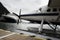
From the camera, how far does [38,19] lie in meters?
18.6

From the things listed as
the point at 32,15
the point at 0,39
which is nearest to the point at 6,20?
the point at 32,15

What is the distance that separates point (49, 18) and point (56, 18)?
118 centimetres

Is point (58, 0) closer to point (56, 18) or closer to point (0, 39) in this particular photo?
point (56, 18)

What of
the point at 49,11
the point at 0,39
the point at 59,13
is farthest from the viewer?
the point at 49,11

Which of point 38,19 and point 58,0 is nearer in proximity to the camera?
point 58,0

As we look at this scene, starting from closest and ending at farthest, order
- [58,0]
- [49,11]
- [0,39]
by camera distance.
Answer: [0,39] → [58,0] → [49,11]

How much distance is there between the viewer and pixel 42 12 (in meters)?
18.6

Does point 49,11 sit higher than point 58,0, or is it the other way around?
point 58,0

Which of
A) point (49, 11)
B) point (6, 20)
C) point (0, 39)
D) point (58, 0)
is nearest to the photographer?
point (0, 39)

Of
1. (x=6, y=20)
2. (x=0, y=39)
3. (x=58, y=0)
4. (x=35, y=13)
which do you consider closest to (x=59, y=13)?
(x=58, y=0)

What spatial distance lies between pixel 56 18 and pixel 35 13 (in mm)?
3868

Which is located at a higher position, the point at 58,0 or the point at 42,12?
the point at 58,0

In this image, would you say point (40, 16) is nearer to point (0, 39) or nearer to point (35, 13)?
point (35, 13)

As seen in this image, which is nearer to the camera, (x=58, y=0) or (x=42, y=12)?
(x=58, y=0)
